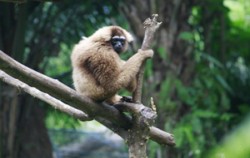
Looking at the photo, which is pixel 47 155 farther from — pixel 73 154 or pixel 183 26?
pixel 183 26

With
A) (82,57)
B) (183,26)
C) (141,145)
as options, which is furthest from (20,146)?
(141,145)

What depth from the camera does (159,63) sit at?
7.98 meters

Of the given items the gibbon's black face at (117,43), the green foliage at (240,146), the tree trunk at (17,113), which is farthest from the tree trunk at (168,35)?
the green foliage at (240,146)

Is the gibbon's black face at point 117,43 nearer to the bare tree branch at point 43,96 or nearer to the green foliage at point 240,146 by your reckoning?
the bare tree branch at point 43,96

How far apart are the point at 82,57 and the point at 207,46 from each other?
4.20 meters

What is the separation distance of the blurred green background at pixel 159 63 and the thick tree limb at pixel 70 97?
9.60 ft

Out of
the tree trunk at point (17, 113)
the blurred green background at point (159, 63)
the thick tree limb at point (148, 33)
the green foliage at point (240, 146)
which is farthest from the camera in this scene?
the blurred green background at point (159, 63)

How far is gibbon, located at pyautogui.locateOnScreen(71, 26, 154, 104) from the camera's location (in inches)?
183

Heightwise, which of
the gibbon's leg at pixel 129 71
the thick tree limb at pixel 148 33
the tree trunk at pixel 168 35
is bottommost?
the thick tree limb at pixel 148 33

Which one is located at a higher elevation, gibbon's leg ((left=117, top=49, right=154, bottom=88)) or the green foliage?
gibbon's leg ((left=117, top=49, right=154, bottom=88))

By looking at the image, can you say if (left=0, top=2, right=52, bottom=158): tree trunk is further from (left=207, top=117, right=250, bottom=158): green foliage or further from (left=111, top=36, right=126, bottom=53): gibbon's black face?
(left=207, top=117, right=250, bottom=158): green foliage

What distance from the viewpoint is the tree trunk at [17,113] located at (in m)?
7.20

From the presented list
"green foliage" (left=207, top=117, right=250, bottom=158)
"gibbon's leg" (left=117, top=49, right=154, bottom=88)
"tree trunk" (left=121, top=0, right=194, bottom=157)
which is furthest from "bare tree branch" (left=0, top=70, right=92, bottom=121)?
"tree trunk" (left=121, top=0, right=194, bottom=157)

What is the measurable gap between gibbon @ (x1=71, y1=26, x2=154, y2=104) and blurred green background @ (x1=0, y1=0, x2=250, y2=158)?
2400 millimetres
